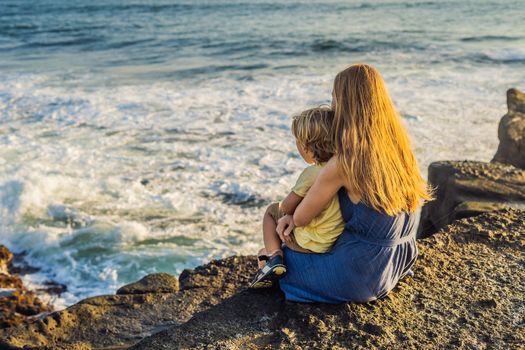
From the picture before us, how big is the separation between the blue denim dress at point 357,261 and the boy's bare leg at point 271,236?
16 cm

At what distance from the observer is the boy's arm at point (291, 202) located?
2.94 meters

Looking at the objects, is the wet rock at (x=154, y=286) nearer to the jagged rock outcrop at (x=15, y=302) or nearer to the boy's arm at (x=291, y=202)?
the jagged rock outcrop at (x=15, y=302)

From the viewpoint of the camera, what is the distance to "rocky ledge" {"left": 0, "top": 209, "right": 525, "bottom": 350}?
2.76 m

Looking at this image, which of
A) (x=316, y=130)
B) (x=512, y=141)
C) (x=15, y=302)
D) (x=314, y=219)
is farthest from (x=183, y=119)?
(x=316, y=130)

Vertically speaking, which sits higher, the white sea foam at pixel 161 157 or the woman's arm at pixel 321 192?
the woman's arm at pixel 321 192


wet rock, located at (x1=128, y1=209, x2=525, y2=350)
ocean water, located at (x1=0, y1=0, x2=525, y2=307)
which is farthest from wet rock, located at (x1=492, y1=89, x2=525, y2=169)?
wet rock, located at (x1=128, y1=209, x2=525, y2=350)

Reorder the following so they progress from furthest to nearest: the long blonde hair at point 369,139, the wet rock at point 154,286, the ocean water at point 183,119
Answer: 1. the ocean water at point 183,119
2. the wet rock at point 154,286
3. the long blonde hair at point 369,139

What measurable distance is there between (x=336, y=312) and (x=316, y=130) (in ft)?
2.79

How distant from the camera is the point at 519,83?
13.3 m

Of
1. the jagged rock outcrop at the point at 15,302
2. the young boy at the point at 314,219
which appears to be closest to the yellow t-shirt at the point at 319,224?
the young boy at the point at 314,219

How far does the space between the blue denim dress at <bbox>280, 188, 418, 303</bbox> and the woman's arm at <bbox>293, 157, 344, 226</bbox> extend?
0.13 meters

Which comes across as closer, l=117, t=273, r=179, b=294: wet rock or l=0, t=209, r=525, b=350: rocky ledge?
l=0, t=209, r=525, b=350: rocky ledge

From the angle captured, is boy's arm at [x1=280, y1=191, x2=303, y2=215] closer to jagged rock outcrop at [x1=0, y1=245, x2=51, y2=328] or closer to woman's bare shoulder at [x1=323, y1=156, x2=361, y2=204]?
woman's bare shoulder at [x1=323, y1=156, x2=361, y2=204]

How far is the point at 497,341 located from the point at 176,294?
200 cm
